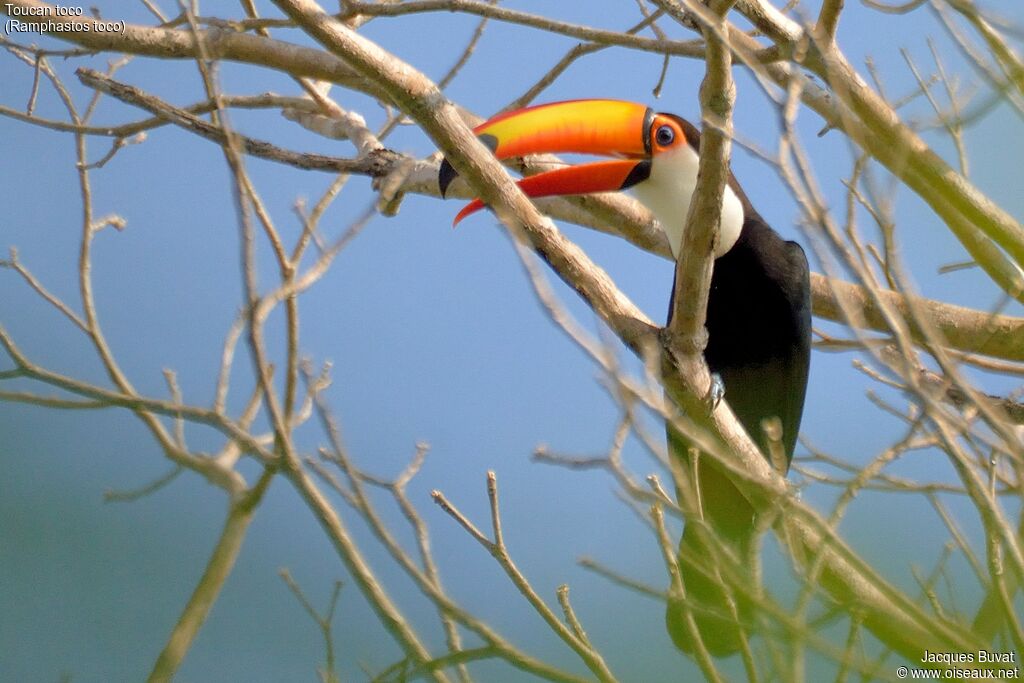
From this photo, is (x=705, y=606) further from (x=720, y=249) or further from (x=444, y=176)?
(x=720, y=249)

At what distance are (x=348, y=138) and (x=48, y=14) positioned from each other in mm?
1231

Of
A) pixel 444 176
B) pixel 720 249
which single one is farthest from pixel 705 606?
pixel 720 249

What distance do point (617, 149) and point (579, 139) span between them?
0.18 metres

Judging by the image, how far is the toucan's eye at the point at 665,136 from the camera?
341cm

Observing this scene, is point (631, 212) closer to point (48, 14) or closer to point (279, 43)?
point (279, 43)

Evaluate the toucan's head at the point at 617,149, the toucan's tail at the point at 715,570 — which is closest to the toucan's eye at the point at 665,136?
the toucan's head at the point at 617,149

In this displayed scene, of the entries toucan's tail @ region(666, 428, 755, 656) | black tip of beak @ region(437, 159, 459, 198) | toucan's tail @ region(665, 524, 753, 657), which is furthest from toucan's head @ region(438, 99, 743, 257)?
toucan's tail @ region(665, 524, 753, 657)

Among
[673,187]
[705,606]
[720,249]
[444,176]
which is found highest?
[673,187]

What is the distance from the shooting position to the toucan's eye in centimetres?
341

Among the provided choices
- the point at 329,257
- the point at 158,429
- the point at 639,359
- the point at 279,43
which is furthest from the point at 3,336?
the point at 279,43

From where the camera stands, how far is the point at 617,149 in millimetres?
3443

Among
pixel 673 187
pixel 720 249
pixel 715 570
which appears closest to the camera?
pixel 715 570

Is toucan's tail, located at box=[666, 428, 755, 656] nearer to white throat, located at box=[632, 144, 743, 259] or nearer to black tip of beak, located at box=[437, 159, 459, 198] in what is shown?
white throat, located at box=[632, 144, 743, 259]

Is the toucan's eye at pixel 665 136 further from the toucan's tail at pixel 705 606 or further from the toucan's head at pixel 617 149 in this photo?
the toucan's tail at pixel 705 606
